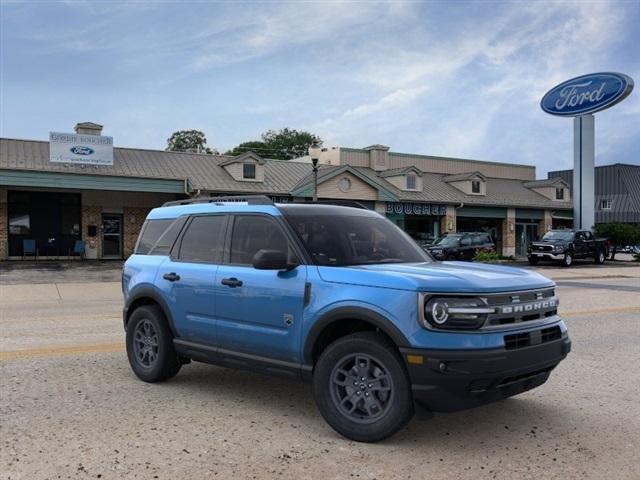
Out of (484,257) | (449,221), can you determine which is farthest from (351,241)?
(449,221)

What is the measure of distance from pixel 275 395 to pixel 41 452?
2136mm

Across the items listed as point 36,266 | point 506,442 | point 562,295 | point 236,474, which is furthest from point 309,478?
point 36,266

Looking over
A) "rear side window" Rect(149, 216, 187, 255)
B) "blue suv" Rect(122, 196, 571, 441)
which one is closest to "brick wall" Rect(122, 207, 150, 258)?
"rear side window" Rect(149, 216, 187, 255)

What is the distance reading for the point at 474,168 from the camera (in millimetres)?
46625

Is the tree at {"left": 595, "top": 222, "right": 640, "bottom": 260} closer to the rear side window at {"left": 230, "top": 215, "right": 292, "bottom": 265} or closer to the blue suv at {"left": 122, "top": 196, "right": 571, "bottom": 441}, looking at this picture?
the blue suv at {"left": 122, "top": 196, "right": 571, "bottom": 441}

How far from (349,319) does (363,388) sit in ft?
1.70

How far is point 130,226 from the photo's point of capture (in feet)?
99.9

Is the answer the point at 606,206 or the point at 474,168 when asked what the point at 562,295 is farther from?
the point at 606,206

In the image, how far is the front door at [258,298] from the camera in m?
4.88

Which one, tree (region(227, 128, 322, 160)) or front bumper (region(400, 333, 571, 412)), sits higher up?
tree (region(227, 128, 322, 160))

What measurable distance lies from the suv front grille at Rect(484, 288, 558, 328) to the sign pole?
35.6 m

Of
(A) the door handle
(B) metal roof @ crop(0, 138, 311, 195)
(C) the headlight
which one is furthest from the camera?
(B) metal roof @ crop(0, 138, 311, 195)

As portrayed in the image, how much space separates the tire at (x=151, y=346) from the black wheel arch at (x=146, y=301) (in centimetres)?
8

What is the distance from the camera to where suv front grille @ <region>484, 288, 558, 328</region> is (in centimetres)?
432
